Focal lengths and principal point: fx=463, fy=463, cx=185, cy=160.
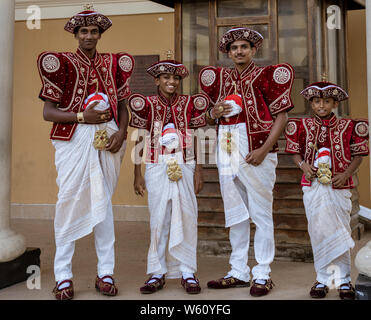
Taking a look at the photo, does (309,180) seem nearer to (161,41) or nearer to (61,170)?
(61,170)

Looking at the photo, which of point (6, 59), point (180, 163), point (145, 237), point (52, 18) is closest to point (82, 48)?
point (6, 59)

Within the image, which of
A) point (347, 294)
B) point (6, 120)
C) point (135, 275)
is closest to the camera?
point (347, 294)

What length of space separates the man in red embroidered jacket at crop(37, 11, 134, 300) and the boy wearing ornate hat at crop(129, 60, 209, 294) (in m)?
0.29

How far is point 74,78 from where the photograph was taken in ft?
11.4

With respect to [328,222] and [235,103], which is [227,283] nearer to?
[328,222]

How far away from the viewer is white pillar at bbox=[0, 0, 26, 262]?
12.7 ft

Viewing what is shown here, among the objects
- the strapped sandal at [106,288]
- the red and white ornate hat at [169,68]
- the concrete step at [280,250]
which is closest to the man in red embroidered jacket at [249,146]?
the red and white ornate hat at [169,68]

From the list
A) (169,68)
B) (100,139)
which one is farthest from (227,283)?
(169,68)

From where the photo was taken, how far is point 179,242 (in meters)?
3.52

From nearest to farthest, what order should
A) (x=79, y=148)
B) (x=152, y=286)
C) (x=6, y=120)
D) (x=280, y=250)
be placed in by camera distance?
1. (x=79, y=148)
2. (x=152, y=286)
3. (x=6, y=120)
4. (x=280, y=250)

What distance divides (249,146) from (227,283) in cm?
110

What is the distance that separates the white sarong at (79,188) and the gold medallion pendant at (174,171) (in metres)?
0.51

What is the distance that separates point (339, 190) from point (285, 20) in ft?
8.81

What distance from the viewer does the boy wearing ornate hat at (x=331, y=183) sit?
3400 mm
